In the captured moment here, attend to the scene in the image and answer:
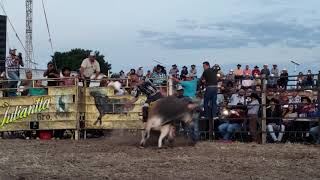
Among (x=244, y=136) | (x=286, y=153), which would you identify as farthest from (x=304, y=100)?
(x=286, y=153)

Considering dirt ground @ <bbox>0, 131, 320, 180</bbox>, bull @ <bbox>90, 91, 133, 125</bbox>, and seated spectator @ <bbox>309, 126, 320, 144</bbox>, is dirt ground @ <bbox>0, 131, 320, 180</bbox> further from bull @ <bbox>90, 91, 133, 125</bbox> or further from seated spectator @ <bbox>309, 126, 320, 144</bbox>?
bull @ <bbox>90, 91, 133, 125</bbox>

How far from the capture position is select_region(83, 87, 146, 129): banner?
1738 cm

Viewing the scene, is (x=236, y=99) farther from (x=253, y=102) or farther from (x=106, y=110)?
(x=106, y=110)

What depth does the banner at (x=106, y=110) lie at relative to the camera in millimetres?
17375

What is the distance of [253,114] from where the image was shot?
14.9m

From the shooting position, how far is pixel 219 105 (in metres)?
15.7

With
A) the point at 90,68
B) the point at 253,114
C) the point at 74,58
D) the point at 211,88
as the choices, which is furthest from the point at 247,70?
the point at 74,58

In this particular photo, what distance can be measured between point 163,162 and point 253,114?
5555mm

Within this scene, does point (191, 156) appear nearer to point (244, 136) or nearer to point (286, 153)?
point (286, 153)

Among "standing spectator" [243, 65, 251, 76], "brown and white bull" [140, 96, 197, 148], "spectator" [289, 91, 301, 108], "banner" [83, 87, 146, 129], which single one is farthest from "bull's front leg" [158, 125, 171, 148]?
"standing spectator" [243, 65, 251, 76]

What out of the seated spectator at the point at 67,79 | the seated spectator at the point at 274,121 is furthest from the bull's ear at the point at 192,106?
the seated spectator at the point at 67,79

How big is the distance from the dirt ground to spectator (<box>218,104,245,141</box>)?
1449mm

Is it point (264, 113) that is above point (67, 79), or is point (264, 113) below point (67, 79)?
below

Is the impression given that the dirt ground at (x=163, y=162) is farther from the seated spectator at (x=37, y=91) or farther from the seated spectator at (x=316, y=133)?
the seated spectator at (x=37, y=91)
